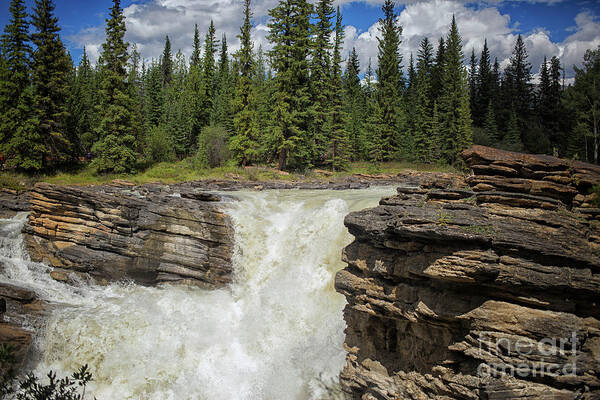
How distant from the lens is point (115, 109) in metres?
33.5

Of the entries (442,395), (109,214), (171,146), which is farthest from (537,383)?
(171,146)

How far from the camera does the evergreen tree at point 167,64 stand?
271 ft

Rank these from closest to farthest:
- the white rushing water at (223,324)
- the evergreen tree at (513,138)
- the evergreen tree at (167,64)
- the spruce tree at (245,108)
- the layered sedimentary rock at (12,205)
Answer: the white rushing water at (223,324)
the layered sedimentary rock at (12,205)
the spruce tree at (245,108)
the evergreen tree at (513,138)
the evergreen tree at (167,64)

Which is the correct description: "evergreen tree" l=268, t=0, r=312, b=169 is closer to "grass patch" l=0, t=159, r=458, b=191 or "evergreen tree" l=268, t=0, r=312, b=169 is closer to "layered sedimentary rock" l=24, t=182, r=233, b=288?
"grass patch" l=0, t=159, r=458, b=191

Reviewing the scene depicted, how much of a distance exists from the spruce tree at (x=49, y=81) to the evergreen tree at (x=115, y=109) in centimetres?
348

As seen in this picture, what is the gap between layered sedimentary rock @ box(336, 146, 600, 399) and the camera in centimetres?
639

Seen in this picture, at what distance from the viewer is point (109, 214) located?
15.1 meters

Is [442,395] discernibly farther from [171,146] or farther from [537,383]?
[171,146]

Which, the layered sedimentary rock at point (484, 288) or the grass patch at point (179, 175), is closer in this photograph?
the layered sedimentary rock at point (484, 288)

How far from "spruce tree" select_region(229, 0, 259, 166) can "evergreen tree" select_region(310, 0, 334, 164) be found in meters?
6.36

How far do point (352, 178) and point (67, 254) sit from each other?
77.9 feet

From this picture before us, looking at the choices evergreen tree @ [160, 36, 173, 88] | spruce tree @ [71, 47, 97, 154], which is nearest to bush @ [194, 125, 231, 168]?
spruce tree @ [71, 47, 97, 154]

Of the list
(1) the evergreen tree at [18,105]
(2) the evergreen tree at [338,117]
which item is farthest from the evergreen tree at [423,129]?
(1) the evergreen tree at [18,105]

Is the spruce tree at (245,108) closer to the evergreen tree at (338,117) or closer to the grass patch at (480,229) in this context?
the evergreen tree at (338,117)
